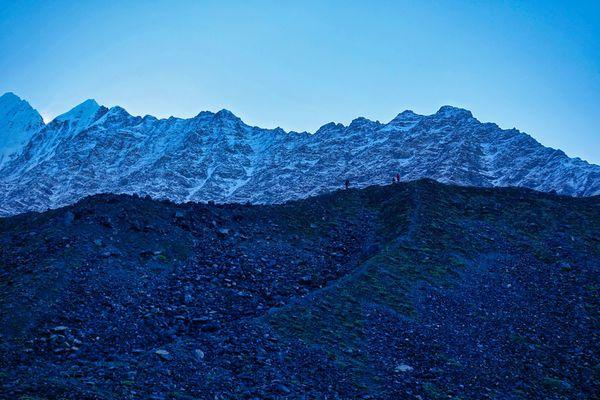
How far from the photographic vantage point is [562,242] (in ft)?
88.9

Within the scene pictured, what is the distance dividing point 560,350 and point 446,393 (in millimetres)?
6844

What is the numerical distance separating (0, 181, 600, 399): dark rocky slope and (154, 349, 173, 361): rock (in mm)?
41

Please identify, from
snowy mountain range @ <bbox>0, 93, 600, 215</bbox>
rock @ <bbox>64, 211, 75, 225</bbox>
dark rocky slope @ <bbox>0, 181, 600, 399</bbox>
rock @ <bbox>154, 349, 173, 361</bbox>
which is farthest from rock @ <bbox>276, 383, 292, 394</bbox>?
snowy mountain range @ <bbox>0, 93, 600, 215</bbox>

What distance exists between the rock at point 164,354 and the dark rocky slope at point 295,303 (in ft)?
0.14

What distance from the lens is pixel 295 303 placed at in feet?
58.5

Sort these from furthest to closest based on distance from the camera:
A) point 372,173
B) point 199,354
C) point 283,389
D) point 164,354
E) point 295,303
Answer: point 372,173, point 295,303, point 199,354, point 164,354, point 283,389

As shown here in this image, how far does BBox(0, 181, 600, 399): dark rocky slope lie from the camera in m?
12.9

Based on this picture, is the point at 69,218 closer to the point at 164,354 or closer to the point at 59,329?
the point at 59,329

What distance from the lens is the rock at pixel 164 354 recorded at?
12867mm

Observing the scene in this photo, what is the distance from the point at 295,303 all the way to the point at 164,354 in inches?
247

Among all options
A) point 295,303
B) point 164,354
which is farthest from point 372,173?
point 164,354

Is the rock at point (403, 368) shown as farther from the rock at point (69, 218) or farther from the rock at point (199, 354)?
the rock at point (69, 218)

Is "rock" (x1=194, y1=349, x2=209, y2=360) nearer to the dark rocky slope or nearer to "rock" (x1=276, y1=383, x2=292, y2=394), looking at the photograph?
the dark rocky slope

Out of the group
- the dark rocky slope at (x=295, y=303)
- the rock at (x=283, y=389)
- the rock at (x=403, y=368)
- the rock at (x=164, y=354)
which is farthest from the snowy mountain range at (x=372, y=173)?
the rock at (x=283, y=389)
